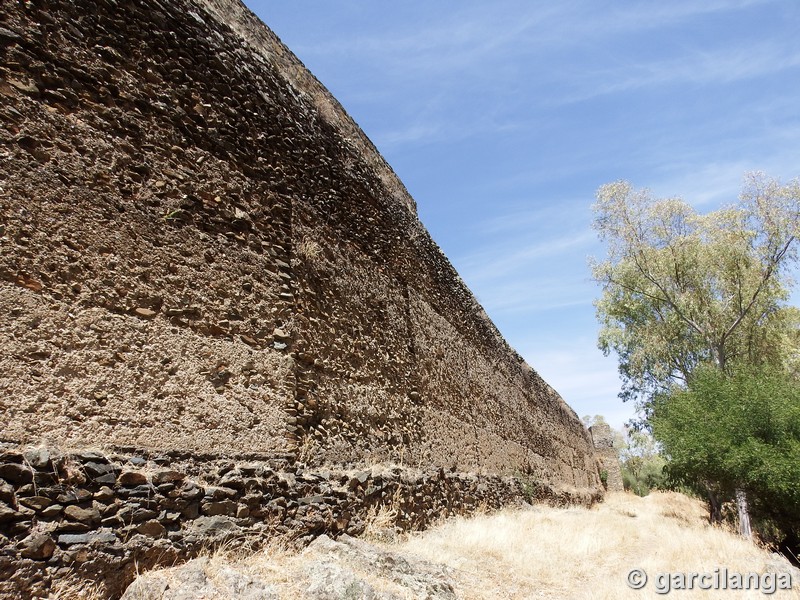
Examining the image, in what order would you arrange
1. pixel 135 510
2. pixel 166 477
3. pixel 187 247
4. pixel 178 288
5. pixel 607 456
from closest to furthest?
→ pixel 135 510
pixel 166 477
pixel 178 288
pixel 187 247
pixel 607 456

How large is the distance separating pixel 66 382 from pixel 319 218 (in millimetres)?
3648

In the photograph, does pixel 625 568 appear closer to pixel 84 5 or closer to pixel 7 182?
pixel 7 182

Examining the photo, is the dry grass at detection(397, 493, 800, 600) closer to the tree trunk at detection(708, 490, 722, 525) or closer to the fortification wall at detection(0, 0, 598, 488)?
the fortification wall at detection(0, 0, 598, 488)

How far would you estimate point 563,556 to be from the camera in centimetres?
710

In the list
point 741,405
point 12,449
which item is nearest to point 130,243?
point 12,449

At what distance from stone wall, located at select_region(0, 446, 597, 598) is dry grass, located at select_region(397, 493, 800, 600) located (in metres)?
1.38

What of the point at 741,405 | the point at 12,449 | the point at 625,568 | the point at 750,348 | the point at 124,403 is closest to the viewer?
the point at 12,449

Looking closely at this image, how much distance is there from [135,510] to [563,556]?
530 cm

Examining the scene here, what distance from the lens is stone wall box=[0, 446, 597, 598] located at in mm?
3494

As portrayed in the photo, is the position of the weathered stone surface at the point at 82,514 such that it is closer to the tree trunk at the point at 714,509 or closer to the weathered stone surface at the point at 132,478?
the weathered stone surface at the point at 132,478

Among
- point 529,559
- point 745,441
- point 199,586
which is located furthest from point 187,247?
point 745,441

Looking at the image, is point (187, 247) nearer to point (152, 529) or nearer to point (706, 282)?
point (152, 529)

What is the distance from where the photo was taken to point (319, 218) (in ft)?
22.9

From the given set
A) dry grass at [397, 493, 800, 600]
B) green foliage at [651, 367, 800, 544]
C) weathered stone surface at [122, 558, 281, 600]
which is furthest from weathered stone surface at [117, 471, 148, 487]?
green foliage at [651, 367, 800, 544]
